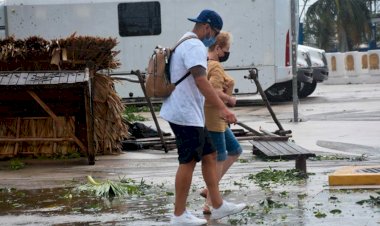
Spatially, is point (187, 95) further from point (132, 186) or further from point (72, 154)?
point (72, 154)

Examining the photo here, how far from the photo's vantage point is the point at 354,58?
38.1 meters

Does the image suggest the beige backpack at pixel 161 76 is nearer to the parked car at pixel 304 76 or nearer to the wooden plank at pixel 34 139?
the wooden plank at pixel 34 139

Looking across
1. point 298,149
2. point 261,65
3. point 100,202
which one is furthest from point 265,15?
point 100,202

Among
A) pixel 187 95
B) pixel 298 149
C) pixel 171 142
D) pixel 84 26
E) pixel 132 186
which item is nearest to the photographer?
pixel 187 95

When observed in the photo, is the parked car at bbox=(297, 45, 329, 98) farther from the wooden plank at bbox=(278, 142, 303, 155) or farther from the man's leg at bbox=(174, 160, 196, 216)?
the man's leg at bbox=(174, 160, 196, 216)

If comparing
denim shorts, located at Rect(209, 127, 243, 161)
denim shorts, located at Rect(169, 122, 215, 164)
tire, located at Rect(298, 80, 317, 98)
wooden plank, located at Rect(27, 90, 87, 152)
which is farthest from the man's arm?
tire, located at Rect(298, 80, 317, 98)

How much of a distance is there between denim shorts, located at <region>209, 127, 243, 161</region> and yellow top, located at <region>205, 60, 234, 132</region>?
0.07 meters

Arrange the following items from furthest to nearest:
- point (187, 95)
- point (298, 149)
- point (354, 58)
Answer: point (354, 58)
point (298, 149)
point (187, 95)

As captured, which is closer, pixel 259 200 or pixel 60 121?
pixel 259 200

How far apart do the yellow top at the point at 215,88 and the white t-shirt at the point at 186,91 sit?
372 millimetres

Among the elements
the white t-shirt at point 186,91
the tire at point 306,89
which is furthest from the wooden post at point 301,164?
the tire at point 306,89

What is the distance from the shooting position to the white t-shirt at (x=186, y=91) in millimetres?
7516

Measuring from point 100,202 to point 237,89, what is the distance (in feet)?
43.8

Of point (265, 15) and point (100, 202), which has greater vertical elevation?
point (265, 15)
